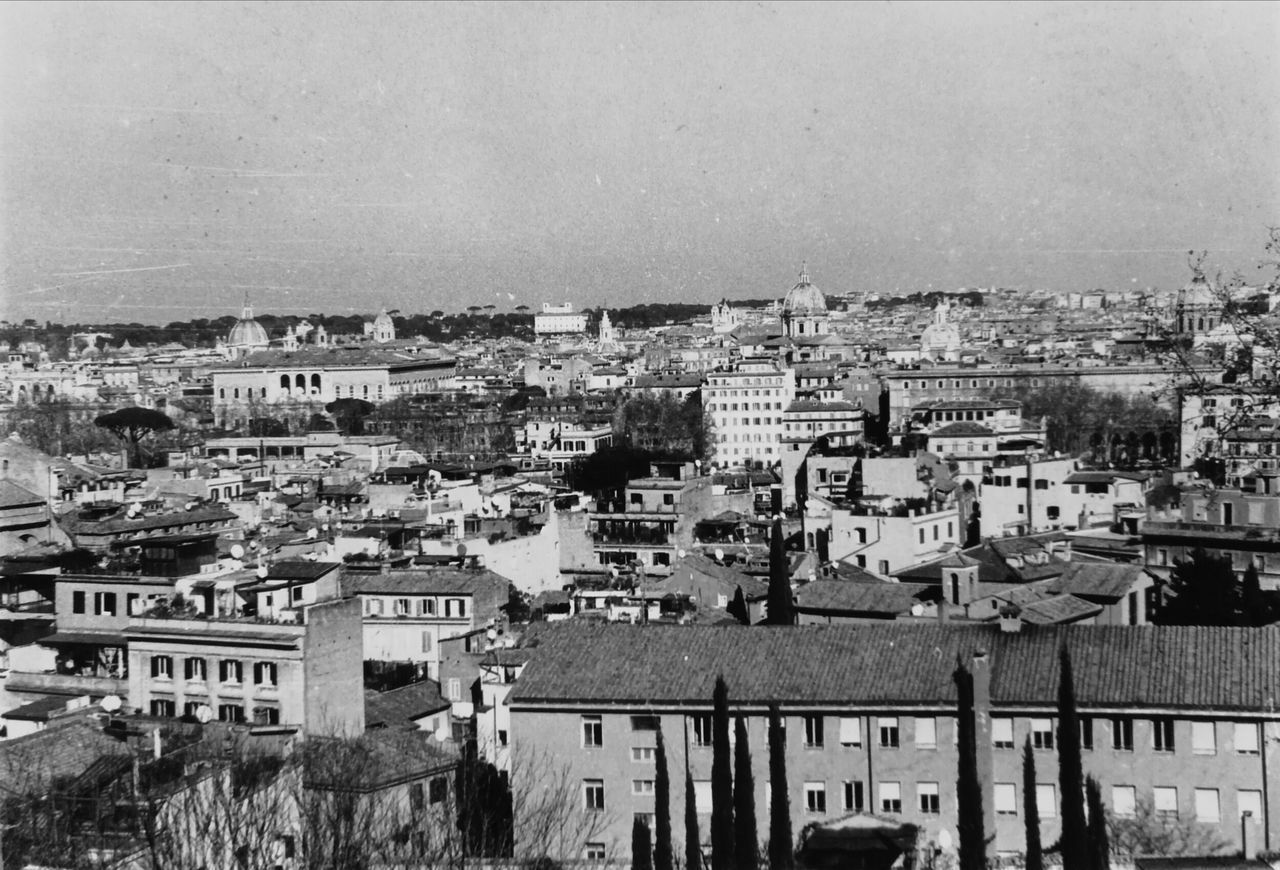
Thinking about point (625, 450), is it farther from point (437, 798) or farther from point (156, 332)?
point (156, 332)

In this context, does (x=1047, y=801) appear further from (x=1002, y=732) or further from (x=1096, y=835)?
(x=1096, y=835)

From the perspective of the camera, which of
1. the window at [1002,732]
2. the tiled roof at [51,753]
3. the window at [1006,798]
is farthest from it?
the window at [1002,732]

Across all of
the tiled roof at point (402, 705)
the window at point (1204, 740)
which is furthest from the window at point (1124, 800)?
the tiled roof at point (402, 705)

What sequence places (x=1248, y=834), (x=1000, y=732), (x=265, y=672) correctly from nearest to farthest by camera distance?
(x=1248, y=834) → (x=1000, y=732) → (x=265, y=672)

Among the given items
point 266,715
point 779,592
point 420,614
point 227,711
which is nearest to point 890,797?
point 266,715

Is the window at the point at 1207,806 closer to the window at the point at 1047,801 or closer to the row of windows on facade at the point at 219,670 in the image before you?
the window at the point at 1047,801

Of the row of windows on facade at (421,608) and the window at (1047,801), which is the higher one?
the row of windows on facade at (421,608)

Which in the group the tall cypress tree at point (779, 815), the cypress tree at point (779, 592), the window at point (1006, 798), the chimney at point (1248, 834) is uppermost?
the cypress tree at point (779, 592)

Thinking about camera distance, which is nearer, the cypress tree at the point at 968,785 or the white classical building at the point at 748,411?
the cypress tree at the point at 968,785
